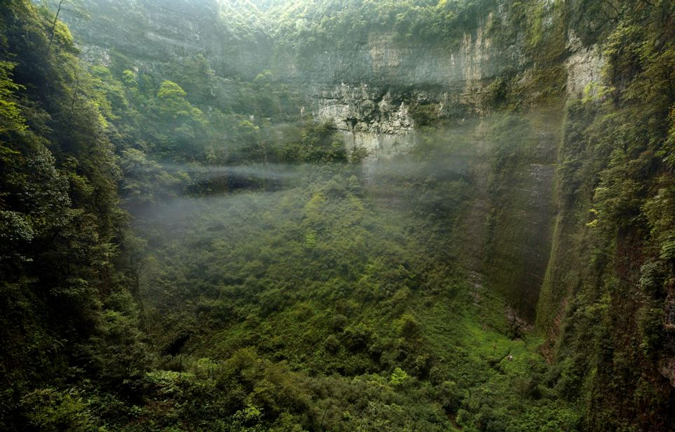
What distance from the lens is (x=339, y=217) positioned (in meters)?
18.1

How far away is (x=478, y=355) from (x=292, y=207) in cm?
1281

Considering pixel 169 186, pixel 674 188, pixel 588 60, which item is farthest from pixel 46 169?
pixel 588 60

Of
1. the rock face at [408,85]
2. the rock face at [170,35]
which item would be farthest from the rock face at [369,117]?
the rock face at [170,35]

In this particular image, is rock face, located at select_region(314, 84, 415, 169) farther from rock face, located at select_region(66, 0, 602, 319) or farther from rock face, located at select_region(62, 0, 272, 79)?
rock face, located at select_region(62, 0, 272, 79)

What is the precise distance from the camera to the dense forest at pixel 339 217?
233 inches

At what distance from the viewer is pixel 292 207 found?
19.1 meters

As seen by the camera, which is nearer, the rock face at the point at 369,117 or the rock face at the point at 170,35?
the rock face at the point at 170,35

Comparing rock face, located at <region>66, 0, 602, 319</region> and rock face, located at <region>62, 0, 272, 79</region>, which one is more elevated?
rock face, located at <region>62, 0, 272, 79</region>

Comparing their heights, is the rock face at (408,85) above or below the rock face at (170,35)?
below

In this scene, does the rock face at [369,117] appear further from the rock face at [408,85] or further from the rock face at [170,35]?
the rock face at [170,35]

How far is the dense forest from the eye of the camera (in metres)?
5.93

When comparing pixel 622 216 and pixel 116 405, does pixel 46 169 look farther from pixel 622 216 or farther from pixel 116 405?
pixel 622 216

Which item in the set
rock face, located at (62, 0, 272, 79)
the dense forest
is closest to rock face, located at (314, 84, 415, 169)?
the dense forest

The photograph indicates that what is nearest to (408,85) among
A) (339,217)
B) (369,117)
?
(369,117)
